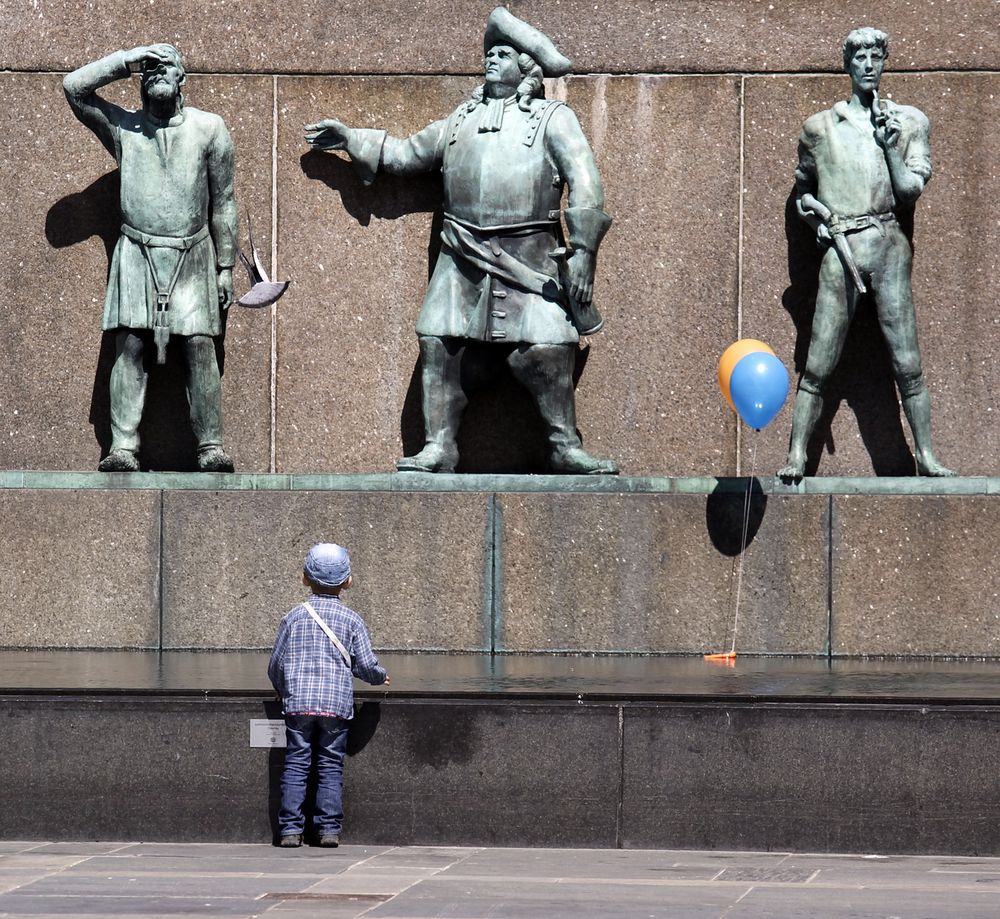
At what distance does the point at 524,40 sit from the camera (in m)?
11.9

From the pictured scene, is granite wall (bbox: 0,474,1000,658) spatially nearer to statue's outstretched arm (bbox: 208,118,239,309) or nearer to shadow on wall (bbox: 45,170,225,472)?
shadow on wall (bbox: 45,170,225,472)

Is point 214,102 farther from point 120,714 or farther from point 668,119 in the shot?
point 120,714

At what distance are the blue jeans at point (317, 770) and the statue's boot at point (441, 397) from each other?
371 cm

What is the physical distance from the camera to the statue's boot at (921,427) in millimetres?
11977

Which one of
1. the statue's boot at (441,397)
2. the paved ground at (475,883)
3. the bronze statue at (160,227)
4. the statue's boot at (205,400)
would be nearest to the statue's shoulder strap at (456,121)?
the statue's boot at (441,397)

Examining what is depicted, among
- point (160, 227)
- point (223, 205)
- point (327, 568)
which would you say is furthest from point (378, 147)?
point (327, 568)

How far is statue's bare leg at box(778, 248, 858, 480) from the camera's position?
39.0ft

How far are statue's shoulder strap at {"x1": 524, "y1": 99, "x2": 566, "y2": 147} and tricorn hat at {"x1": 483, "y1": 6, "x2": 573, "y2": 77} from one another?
7.4 inches

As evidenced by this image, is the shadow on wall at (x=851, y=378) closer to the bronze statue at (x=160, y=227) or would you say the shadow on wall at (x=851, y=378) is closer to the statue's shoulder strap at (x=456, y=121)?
the statue's shoulder strap at (x=456, y=121)

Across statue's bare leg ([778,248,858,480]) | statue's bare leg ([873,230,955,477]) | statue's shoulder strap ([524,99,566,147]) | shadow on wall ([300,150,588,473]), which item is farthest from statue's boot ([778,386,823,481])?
statue's shoulder strap ([524,99,566,147])

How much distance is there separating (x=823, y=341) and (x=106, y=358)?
4262mm

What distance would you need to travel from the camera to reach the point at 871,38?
1180cm

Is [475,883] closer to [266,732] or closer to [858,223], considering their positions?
[266,732]

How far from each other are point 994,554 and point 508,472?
9.85 feet
